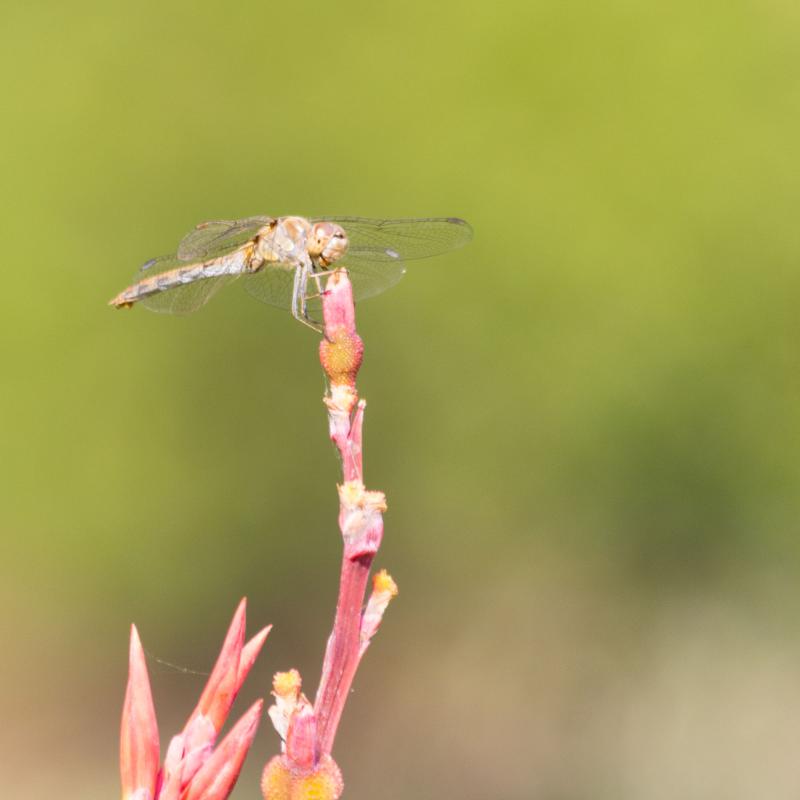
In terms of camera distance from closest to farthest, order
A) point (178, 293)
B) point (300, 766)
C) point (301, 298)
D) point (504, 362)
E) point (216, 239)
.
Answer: point (300, 766) → point (301, 298) → point (216, 239) → point (178, 293) → point (504, 362)

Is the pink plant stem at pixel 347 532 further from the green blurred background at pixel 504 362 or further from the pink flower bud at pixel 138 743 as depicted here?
the green blurred background at pixel 504 362

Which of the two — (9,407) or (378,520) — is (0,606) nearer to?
(9,407)

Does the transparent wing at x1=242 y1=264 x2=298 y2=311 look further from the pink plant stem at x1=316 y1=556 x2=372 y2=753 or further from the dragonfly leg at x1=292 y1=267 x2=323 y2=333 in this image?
the pink plant stem at x1=316 y1=556 x2=372 y2=753

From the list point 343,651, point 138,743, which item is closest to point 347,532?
point 343,651

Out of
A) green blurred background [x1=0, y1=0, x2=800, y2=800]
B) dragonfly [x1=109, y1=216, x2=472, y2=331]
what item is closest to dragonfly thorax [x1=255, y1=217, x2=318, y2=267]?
dragonfly [x1=109, y1=216, x2=472, y2=331]

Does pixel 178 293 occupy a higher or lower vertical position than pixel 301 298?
higher

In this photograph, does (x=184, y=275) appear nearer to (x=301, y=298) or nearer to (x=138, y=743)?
(x=301, y=298)

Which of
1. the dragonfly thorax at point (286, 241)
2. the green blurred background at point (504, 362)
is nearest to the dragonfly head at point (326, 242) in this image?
the dragonfly thorax at point (286, 241)
